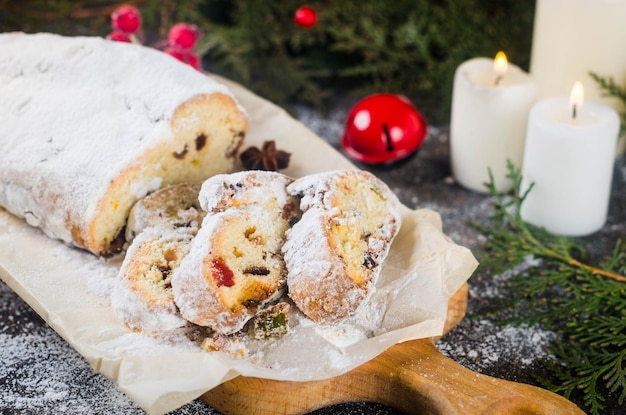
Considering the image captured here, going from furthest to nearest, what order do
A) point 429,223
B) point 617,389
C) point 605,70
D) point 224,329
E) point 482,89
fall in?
1. point 605,70
2. point 482,89
3. point 429,223
4. point 617,389
5. point 224,329

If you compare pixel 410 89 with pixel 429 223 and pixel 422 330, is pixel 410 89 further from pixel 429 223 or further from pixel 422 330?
pixel 422 330

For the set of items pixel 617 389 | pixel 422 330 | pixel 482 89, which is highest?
pixel 482 89

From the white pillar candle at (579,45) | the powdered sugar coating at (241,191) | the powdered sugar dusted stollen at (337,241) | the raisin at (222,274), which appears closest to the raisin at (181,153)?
the powdered sugar coating at (241,191)

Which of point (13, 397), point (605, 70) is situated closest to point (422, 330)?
point (13, 397)

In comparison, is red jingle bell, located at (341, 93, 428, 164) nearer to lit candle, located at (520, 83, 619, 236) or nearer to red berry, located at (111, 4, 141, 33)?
lit candle, located at (520, 83, 619, 236)

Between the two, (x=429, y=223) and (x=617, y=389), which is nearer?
(x=617, y=389)

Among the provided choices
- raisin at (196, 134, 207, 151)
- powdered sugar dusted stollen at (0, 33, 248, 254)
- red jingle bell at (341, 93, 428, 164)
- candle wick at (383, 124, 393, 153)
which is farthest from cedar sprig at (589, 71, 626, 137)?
raisin at (196, 134, 207, 151)

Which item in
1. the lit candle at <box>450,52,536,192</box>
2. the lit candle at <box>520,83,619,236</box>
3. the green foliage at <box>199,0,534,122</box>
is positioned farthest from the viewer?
the green foliage at <box>199,0,534,122</box>

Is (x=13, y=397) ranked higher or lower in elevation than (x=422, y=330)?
lower
